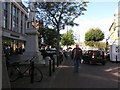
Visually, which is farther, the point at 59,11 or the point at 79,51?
the point at 59,11

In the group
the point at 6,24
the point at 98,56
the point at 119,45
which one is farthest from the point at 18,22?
the point at 98,56

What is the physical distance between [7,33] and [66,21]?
1570 centimetres

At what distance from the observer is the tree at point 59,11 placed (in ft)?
132

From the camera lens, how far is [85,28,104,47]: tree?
347 ft

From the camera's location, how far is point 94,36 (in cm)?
10631

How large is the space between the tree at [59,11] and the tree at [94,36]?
207ft

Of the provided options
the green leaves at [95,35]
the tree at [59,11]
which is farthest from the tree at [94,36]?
the tree at [59,11]

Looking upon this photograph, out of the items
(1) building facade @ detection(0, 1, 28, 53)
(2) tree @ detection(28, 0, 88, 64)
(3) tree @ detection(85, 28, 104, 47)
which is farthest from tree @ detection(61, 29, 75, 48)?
(2) tree @ detection(28, 0, 88, 64)

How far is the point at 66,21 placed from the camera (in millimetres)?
41344

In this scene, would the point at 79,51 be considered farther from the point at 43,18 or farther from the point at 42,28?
the point at 42,28

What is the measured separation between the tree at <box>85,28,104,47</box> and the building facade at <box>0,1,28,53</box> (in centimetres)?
2855

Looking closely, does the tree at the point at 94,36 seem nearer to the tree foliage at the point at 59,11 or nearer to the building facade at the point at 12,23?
the building facade at the point at 12,23

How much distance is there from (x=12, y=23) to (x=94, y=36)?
156 ft

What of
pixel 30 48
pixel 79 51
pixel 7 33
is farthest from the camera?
pixel 7 33
